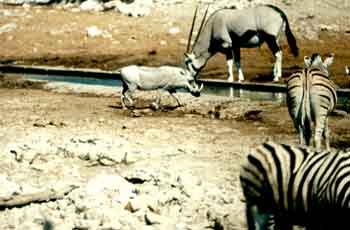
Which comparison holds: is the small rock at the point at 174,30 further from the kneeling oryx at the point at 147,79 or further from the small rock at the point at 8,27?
the kneeling oryx at the point at 147,79

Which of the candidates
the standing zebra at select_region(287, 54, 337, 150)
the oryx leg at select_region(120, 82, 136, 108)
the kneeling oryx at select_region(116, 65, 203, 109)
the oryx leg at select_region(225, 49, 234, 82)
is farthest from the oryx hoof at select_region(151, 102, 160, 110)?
the standing zebra at select_region(287, 54, 337, 150)

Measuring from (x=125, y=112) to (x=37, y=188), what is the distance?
5.81 m

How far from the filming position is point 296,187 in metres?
6.71

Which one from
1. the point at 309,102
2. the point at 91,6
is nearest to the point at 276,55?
the point at 309,102

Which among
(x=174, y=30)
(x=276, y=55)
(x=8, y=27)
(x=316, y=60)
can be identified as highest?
(x=316, y=60)

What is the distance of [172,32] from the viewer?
1092 inches

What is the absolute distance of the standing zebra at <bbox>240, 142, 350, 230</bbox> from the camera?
6.32 m

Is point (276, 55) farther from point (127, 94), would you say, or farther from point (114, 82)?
point (127, 94)

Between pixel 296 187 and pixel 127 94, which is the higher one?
pixel 296 187

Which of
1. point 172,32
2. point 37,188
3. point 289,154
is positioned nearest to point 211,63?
point 172,32

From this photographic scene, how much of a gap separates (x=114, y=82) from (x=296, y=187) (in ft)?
47.3

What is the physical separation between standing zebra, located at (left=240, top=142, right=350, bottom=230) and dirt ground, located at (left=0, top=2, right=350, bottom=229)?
1.74 m

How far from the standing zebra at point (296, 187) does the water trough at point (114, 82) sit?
9.89 meters

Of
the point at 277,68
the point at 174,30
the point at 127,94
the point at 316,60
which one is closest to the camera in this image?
the point at 316,60
